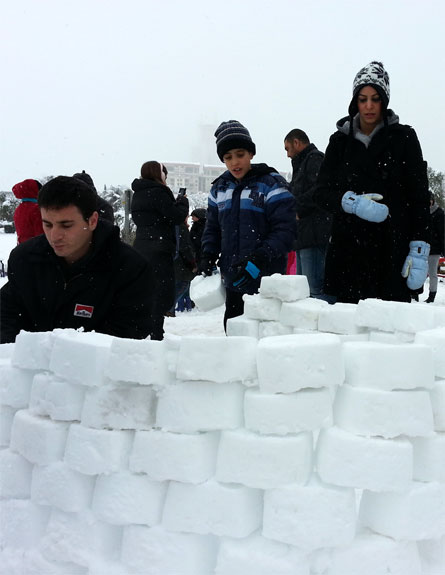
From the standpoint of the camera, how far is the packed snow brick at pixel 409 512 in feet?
4.64

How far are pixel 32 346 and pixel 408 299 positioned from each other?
2062 mm

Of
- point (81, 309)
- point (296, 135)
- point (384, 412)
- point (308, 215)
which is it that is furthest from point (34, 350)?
point (296, 135)

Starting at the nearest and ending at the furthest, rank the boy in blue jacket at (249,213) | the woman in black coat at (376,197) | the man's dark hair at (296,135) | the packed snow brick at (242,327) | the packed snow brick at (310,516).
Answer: the packed snow brick at (310,516), the woman in black coat at (376,197), the boy in blue jacket at (249,213), the packed snow brick at (242,327), the man's dark hair at (296,135)

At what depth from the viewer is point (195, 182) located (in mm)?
54594

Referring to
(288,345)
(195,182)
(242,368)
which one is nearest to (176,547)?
(242,368)

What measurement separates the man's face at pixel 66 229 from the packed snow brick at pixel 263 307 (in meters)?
1.23

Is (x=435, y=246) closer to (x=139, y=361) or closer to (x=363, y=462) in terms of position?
(x=363, y=462)

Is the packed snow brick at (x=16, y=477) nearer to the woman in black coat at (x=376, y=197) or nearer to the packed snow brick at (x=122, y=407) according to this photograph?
the packed snow brick at (x=122, y=407)

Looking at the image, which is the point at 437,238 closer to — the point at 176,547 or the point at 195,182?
the point at 176,547

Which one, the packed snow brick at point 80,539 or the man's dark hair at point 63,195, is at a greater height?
the man's dark hair at point 63,195

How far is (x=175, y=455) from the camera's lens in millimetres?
1400

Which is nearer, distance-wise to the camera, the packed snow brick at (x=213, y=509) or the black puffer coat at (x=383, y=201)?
the packed snow brick at (x=213, y=509)

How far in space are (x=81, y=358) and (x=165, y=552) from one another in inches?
21.9

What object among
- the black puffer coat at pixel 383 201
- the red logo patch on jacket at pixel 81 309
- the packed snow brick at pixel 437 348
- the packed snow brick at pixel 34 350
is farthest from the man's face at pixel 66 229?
A: the packed snow brick at pixel 437 348
